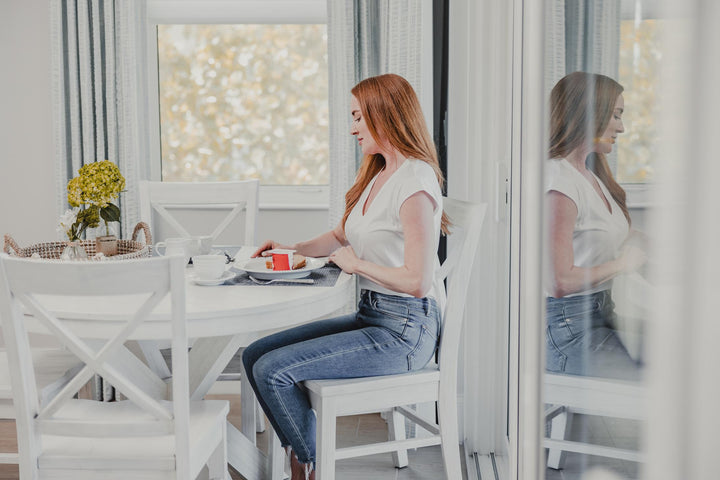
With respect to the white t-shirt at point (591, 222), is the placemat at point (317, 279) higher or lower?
lower

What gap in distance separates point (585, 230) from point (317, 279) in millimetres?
1398

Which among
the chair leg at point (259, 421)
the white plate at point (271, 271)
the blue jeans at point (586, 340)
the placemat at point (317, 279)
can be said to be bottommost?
the chair leg at point (259, 421)

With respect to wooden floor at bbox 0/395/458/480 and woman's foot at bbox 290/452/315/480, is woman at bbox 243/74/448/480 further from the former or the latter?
wooden floor at bbox 0/395/458/480

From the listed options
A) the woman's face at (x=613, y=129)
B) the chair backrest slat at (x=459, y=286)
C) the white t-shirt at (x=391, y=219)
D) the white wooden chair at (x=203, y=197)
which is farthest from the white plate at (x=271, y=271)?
the woman's face at (x=613, y=129)

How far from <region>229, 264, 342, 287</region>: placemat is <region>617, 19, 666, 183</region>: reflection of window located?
1466mm

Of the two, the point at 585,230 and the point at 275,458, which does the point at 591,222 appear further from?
the point at 275,458

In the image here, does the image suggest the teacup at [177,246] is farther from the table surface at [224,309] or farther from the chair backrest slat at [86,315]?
the chair backrest slat at [86,315]

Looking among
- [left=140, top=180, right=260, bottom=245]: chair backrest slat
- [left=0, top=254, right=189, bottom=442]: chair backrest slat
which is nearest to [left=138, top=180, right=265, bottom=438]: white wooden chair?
[left=140, top=180, right=260, bottom=245]: chair backrest slat

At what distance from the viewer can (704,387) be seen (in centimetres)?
40

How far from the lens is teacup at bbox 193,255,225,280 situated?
1.99m

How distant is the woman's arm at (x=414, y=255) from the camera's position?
1.91 meters

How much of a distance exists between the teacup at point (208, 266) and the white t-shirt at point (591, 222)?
1.27m

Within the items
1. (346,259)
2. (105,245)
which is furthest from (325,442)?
(105,245)

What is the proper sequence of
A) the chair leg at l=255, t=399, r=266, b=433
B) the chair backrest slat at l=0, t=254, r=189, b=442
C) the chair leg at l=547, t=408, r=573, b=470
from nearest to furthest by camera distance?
the chair leg at l=547, t=408, r=573, b=470 → the chair backrest slat at l=0, t=254, r=189, b=442 → the chair leg at l=255, t=399, r=266, b=433
